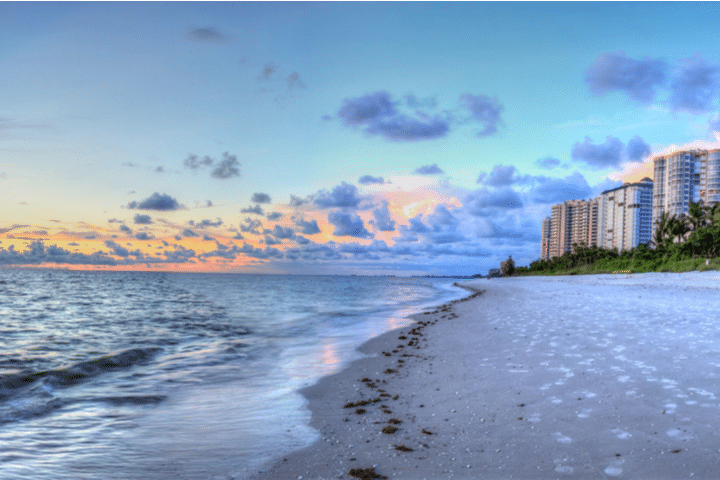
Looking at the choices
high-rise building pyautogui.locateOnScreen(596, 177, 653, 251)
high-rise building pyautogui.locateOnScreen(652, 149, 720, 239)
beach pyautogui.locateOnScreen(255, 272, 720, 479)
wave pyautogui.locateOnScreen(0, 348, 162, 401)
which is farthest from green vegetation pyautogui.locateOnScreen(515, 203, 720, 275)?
high-rise building pyautogui.locateOnScreen(596, 177, 653, 251)

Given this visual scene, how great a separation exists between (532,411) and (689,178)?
574 feet

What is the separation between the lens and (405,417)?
6.46 meters

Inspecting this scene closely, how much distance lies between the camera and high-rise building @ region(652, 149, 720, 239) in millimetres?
139500

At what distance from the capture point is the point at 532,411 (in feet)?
19.7

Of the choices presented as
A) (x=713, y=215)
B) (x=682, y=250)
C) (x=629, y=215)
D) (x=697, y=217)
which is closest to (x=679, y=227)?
(x=697, y=217)

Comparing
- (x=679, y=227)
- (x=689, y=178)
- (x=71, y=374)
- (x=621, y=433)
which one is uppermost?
(x=689, y=178)

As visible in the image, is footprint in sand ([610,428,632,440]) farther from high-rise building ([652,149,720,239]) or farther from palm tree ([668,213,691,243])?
high-rise building ([652,149,720,239])

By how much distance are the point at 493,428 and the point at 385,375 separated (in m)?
4.26

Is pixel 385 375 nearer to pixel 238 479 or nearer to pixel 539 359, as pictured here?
pixel 539 359

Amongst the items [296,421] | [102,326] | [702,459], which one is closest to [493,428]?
[702,459]

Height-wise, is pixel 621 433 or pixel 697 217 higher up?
pixel 697 217

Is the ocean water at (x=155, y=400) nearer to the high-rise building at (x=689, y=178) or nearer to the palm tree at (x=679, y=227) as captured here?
the palm tree at (x=679, y=227)

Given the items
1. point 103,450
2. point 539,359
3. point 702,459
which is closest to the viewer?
point 702,459

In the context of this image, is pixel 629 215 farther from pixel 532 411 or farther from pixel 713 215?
pixel 532 411
